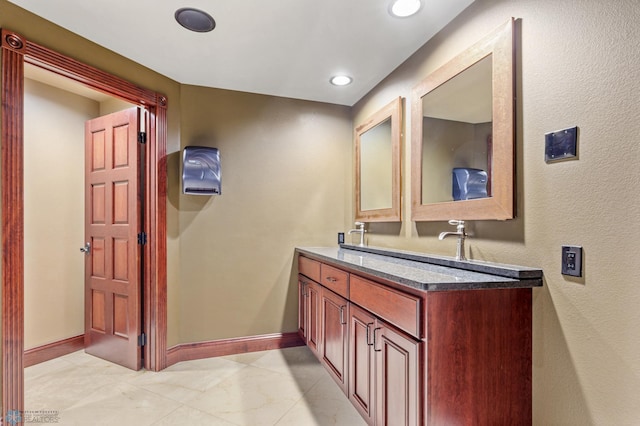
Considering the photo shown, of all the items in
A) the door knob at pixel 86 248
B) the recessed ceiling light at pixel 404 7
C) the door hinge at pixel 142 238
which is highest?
the recessed ceiling light at pixel 404 7

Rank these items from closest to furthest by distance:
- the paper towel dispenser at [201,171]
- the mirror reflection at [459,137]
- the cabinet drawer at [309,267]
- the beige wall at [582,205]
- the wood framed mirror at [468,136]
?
the beige wall at [582,205]
the wood framed mirror at [468,136]
the mirror reflection at [459,137]
the cabinet drawer at [309,267]
the paper towel dispenser at [201,171]

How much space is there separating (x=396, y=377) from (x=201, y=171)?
2.08 m

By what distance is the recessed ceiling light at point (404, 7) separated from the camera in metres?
1.74

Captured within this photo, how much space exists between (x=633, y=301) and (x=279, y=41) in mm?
2190

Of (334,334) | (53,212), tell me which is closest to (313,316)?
(334,334)

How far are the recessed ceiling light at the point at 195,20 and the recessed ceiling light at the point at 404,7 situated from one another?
1.05 m

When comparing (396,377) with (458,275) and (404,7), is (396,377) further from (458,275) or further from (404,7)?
(404,7)

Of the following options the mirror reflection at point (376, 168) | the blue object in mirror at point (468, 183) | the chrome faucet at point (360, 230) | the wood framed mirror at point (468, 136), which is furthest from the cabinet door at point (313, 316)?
the blue object in mirror at point (468, 183)

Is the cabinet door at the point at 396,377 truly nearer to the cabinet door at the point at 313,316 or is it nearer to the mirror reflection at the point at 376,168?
the cabinet door at the point at 313,316

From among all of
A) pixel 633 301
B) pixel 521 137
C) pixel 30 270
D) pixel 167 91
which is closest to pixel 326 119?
pixel 167 91

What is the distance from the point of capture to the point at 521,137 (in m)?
1.45

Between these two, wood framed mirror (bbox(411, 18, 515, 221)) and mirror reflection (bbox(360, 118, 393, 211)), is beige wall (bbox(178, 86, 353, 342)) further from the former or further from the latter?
wood framed mirror (bbox(411, 18, 515, 221))

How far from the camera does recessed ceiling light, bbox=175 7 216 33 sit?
184 cm

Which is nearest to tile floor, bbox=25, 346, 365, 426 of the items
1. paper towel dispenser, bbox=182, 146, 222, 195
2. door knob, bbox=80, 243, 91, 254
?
door knob, bbox=80, 243, 91, 254
